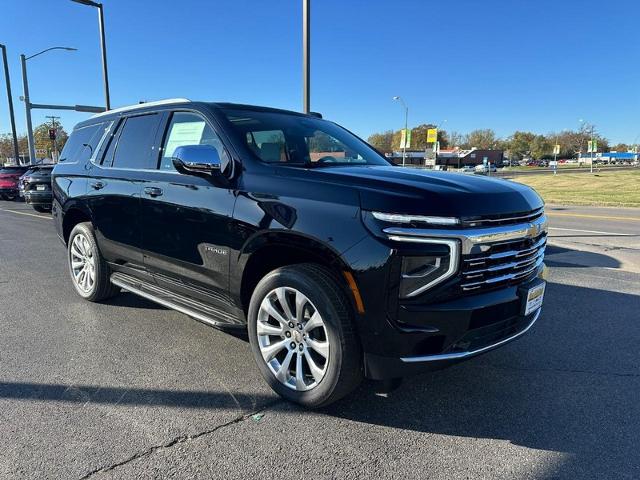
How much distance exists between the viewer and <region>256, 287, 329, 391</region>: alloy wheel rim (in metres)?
2.97

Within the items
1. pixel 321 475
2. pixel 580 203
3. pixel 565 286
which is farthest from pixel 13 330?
pixel 580 203

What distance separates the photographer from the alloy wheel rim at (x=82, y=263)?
522 centimetres

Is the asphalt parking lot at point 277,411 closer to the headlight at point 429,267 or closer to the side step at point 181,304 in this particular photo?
the side step at point 181,304

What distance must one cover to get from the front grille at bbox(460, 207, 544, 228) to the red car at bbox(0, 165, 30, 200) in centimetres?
2432

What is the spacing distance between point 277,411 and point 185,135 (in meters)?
2.32

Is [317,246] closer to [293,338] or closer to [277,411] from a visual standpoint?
[293,338]

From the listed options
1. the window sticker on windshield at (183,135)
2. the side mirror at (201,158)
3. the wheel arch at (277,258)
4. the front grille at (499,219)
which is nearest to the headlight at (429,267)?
the front grille at (499,219)

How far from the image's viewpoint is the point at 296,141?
13.2ft

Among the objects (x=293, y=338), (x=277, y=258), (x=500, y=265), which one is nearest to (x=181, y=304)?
(x=277, y=258)

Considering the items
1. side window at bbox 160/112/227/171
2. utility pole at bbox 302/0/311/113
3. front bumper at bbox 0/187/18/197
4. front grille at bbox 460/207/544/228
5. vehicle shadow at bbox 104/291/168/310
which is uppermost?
utility pole at bbox 302/0/311/113

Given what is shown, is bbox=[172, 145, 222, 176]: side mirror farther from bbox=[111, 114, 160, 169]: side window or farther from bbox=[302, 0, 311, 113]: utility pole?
bbox=[302, 0, 311, 113]: utility pole

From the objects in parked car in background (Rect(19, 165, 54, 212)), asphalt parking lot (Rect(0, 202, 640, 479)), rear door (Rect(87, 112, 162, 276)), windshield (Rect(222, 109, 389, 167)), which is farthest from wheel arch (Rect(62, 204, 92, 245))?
parked car in background (Rect(19, 165, 54, 212))

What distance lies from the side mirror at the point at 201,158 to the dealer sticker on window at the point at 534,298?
7.23 ft

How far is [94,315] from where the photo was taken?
16.3ft
